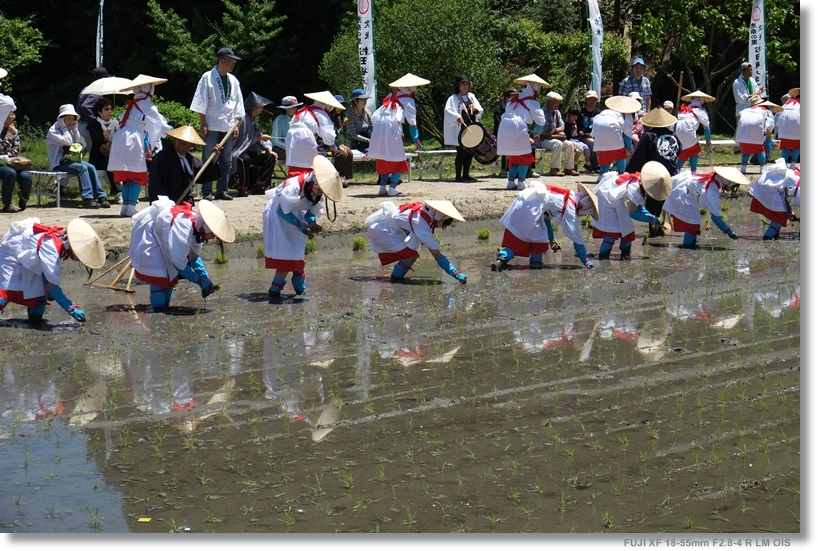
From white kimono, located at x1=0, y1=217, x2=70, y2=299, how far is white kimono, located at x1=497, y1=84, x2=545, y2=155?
8.27 m

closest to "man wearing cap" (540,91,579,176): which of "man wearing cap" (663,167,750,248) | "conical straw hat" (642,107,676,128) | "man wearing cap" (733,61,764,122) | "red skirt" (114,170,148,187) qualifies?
"conical straw hat" (642,107,676,128)

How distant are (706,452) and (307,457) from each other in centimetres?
226

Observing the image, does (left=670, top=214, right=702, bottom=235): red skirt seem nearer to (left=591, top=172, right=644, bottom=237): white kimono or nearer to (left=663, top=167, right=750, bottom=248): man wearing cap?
(left=663, top=167, right=750, bottom=248): man wearing cap

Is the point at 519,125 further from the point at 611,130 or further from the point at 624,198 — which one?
the point at 624,198

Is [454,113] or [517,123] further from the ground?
[454,113]

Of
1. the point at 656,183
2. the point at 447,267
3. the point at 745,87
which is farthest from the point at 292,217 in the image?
the point at 745,87

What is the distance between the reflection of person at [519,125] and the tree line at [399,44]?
481 cm

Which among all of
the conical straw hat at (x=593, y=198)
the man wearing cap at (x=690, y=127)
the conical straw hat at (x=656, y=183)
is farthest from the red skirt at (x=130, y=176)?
the man wearing cap at (x=690, y=127)

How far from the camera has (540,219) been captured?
11.7 metres

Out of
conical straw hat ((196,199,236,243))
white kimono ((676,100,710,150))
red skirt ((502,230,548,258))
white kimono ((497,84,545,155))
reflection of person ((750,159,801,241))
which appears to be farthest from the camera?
white kimono ((676,100,710,150))

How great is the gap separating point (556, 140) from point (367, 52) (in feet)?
10.6

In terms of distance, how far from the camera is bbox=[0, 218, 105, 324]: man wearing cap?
9.16 metres

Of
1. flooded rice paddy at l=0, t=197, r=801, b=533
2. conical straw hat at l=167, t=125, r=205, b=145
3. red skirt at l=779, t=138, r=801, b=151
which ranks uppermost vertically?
conical straw hat at l=167, t=125, r=205, b=145

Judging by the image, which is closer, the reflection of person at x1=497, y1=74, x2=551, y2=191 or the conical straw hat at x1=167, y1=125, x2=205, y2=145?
the conical straw hat at x1=167, y1=125, x2=205, y2=145
